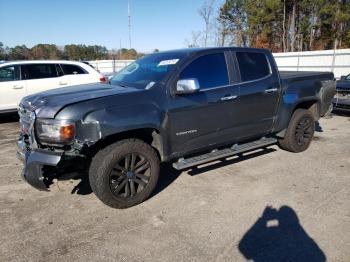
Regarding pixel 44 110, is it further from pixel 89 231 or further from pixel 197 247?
pixel 197 247

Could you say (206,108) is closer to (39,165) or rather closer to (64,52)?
(39,165)

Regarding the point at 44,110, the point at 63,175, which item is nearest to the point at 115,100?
the point at 44,110

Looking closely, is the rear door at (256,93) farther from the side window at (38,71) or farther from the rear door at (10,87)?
the rear door at (10,87)

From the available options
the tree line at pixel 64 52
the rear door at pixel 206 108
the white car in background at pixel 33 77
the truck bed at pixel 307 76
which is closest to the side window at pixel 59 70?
the white car in background at pixel 33 77

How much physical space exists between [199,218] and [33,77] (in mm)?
7301

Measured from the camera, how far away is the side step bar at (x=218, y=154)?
4.23m

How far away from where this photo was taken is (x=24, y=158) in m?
3.78

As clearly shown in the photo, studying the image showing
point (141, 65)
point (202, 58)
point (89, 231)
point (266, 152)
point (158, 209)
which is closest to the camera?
point (89, 231)

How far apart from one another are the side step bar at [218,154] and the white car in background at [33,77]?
212 inches

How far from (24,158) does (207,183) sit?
7.85ft

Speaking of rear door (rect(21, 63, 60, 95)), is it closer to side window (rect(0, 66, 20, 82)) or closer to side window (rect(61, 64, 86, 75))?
side window (rect(0, 66, 20, 82))

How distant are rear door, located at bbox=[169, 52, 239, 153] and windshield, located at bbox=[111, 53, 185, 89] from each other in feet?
0.87

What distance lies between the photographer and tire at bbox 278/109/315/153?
5738 mm

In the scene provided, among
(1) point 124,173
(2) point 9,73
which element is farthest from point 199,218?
(2) point 9,73
